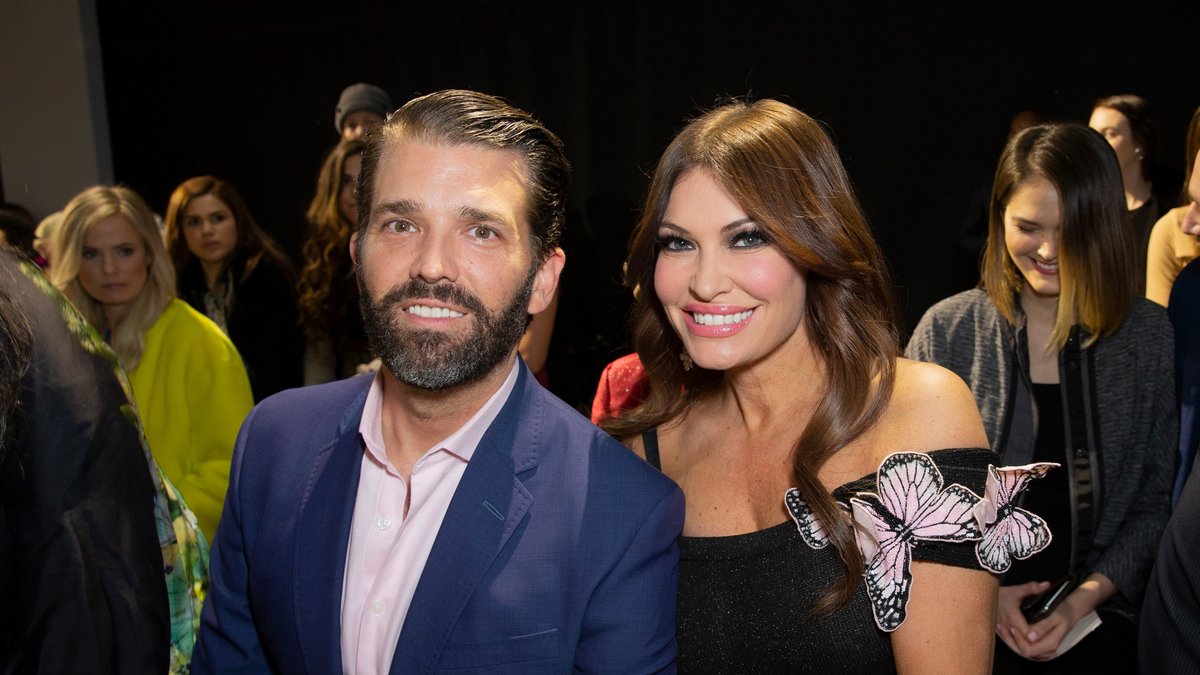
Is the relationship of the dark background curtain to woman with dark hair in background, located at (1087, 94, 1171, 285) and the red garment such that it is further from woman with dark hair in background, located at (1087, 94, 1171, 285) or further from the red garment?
the red garment

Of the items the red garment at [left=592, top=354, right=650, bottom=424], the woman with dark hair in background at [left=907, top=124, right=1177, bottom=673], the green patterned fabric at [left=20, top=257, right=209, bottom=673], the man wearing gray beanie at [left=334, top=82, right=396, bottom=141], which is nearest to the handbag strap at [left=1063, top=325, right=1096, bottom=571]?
the woman with dark hair in background at [left=907, top=124, right=1177, bottom=673]

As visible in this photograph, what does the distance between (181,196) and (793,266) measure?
10.7 ft

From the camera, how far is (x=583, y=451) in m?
1.52

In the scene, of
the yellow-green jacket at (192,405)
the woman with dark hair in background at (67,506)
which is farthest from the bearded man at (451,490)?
the yellow-green jacket at (192,405)

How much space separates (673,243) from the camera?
1.71m

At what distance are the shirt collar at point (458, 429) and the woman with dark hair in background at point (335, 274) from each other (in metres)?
2.14

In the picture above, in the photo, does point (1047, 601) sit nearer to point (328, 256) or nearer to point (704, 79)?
point (704, 79)

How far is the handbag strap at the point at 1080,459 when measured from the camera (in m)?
2.25

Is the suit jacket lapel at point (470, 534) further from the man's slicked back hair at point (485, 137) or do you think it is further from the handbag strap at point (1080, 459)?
the handbag strap at point (1080, 459)

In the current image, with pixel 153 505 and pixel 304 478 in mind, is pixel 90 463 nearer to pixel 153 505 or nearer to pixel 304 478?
pixel 153 505

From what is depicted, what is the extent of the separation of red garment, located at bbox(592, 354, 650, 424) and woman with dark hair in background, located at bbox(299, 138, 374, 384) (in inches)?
61.5

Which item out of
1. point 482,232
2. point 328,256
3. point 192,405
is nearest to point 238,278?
point 328,256

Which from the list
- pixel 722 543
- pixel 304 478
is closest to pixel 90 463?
pixel 304 478

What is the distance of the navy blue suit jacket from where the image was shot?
1.39 m
